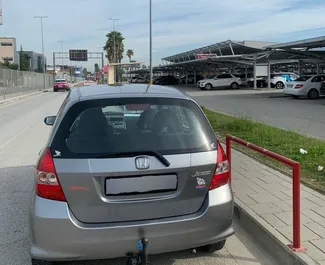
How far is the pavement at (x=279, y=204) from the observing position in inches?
147

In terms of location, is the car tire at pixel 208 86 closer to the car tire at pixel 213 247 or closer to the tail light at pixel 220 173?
the car tire at pixel 213 247

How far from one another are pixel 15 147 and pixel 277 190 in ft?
21.9

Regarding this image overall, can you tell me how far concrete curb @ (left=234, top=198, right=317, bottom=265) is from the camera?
11.3ft

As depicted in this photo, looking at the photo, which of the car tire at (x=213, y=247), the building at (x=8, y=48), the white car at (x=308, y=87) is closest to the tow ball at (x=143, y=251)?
the car tire at (x=213, y=247)

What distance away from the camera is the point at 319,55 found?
1268 inches

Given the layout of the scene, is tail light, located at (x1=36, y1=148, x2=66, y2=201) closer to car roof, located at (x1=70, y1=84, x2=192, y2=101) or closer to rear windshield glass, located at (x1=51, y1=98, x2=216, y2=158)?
rear windshield glass, located at (x1=51, y1=98, x2=216, y2=158)

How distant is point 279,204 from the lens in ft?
15.8

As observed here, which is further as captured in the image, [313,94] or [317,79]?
[317,79]

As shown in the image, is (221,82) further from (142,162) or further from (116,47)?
(116,47)

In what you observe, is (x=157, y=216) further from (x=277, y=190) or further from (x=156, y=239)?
(x=277, y=190)

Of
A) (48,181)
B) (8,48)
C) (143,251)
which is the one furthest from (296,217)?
(8,48)

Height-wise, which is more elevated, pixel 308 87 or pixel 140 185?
pixel 308 87

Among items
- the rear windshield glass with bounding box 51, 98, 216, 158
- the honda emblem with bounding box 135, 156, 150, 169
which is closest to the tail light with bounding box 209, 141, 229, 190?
the rear windshield glass with bounding box 51, 98, 216, 158

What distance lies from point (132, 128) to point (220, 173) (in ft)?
2.85
